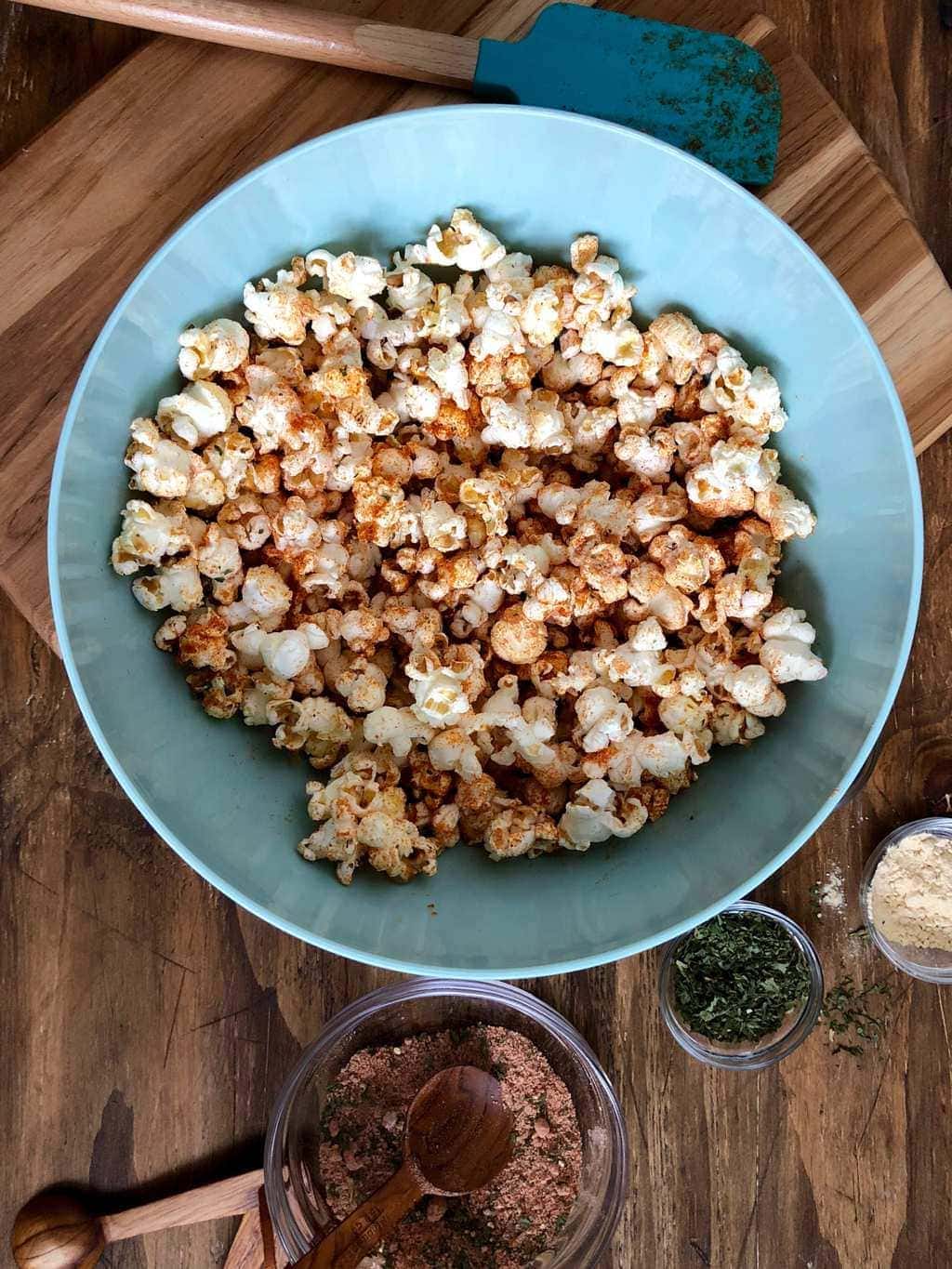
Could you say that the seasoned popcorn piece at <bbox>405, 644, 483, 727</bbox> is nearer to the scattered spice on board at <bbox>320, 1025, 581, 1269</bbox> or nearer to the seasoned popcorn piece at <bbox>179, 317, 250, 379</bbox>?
the seasoned popcorn piece at <bbox>179, 317, 250, 379</bbox>

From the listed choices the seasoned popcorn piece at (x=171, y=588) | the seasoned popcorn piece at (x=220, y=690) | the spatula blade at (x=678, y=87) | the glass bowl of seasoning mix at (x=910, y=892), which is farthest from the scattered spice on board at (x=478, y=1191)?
the spatula blade at (x=678, y=87)

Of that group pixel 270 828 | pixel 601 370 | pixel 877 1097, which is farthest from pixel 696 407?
pixel 877 1097

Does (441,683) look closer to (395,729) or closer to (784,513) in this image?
(395,729)

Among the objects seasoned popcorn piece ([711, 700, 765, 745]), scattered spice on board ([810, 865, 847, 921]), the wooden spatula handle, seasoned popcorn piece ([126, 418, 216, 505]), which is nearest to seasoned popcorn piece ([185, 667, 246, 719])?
seasoned popcorn piece ([126, 418, 216, 505])

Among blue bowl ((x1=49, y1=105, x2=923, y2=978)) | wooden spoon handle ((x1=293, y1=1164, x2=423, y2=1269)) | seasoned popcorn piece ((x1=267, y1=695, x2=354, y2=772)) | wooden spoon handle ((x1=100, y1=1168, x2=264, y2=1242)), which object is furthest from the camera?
wooden spoon handle ((x1=100, y1=1168, x2=264, y2=1242))

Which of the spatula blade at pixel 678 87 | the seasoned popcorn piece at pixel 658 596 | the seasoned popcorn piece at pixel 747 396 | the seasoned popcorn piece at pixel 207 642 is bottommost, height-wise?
the seasoned popcorn piece at pixel 207 642

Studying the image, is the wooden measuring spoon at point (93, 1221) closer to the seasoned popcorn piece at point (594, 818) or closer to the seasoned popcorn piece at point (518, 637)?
the seasoned popcorn piece at point (594, 818)
